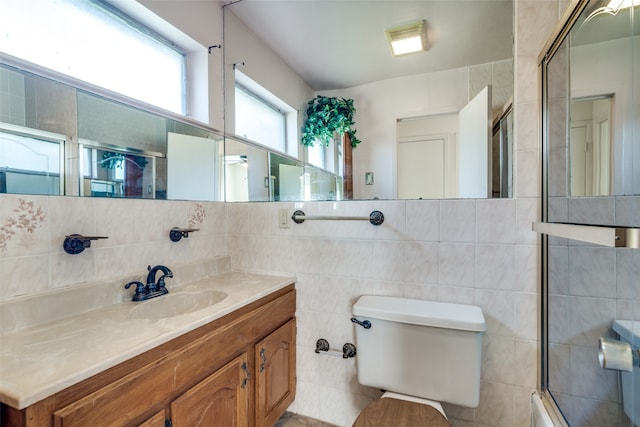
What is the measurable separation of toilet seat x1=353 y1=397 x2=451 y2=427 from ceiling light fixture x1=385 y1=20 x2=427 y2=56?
5.24 ft

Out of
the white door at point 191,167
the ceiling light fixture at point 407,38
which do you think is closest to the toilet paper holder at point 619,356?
the ceiling light fixture at point 407,38

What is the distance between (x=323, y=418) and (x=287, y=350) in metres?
0.43

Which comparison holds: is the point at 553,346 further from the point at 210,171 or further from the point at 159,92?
the point at 159,92

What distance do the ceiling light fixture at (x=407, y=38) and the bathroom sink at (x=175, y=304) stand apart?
57.8 inches

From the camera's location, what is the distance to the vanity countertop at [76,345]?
24.2 inches

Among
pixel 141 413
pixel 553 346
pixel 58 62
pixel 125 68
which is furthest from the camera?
pixel 125 68

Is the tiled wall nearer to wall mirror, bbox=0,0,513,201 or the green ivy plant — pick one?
wall mirror, bbox=0,0,513,201

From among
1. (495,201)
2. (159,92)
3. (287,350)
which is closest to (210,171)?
(159,92)

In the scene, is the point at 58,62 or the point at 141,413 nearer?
the point at 141,413

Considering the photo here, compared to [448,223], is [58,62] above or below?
above

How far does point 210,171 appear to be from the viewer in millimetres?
1692

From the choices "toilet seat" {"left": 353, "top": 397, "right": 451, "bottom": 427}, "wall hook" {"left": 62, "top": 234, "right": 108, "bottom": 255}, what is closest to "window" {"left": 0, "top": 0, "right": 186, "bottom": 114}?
"wall hook" {"left": 62, "top": 234, "right": 108, "bottom": 255}

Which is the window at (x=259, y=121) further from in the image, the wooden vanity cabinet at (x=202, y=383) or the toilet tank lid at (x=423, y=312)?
the toilet tank lid at (x=423, y=312)

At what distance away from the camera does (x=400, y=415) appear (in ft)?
3.61
